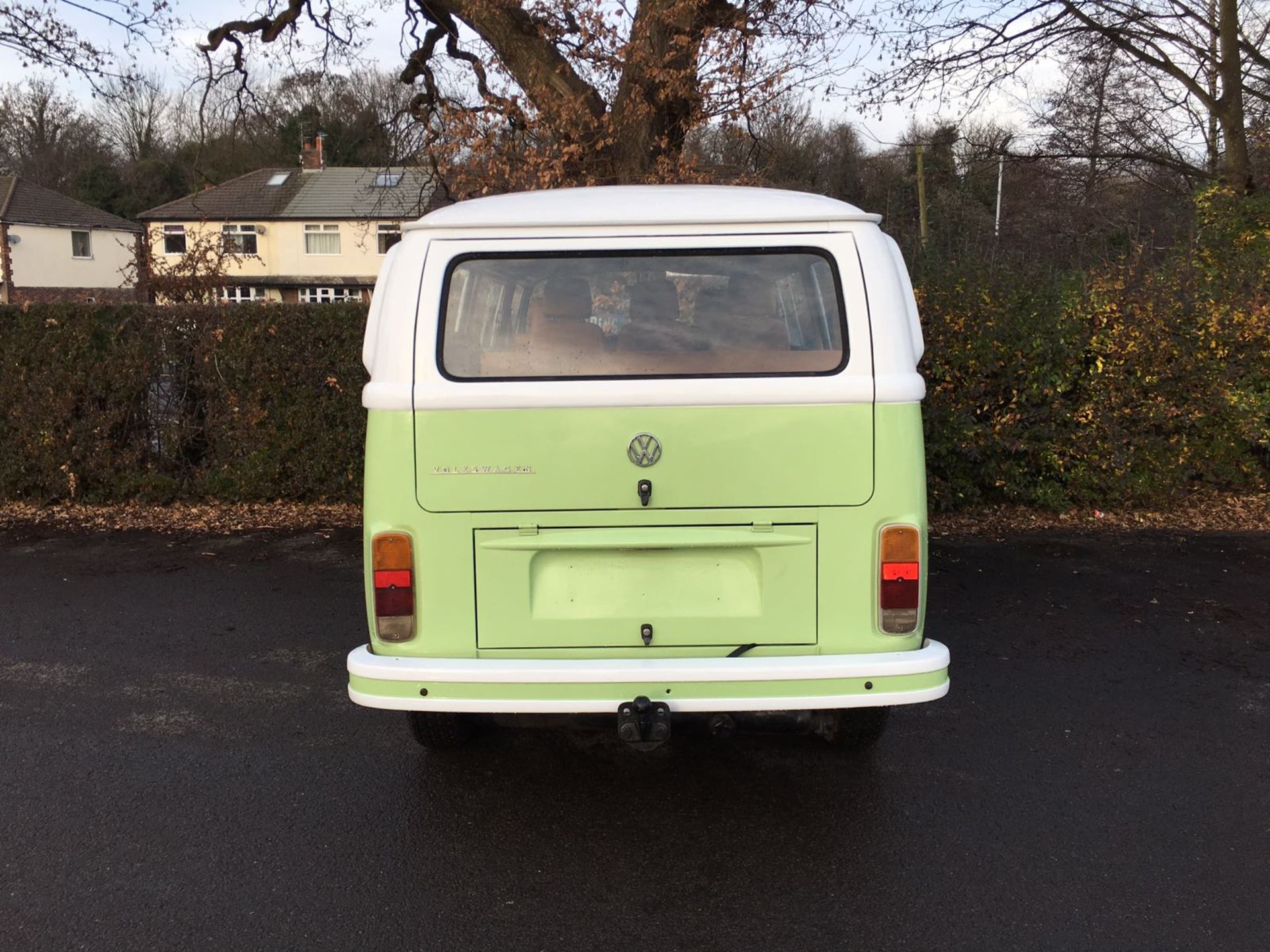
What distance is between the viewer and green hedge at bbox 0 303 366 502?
7.92m

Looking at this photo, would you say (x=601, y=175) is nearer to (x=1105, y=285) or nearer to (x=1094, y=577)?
(x=1105, y=285)

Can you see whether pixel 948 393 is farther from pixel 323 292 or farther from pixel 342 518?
pixel 323 292

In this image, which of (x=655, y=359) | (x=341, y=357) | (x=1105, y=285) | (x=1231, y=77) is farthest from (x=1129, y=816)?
(x=1231, y=77)

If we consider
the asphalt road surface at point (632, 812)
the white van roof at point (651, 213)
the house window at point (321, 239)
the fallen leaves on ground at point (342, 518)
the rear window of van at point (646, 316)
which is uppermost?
the house window at point (321, 239)

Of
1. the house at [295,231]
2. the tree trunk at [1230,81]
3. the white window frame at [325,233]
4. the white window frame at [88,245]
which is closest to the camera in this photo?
the tree trunk at [1230,81]

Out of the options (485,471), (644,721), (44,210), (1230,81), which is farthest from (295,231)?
(644,721)

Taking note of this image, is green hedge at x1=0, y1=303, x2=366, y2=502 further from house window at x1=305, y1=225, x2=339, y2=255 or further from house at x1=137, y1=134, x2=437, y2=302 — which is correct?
house window at x1=305, y1=225, x2=339, y2=255

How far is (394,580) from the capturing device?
3.17m

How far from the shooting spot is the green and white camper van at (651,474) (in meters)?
3.11

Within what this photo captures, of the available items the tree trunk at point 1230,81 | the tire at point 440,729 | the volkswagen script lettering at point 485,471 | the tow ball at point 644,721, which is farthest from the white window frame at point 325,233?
the tow ball at point 644,721

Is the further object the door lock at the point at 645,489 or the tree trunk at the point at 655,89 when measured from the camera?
the tree trunk at the point at 655,89

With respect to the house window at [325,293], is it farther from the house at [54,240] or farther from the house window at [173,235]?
the house at [54,240]

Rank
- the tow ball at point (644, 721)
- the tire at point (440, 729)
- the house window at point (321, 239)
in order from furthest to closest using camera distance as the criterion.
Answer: the house window at point (321, 239) < the tire at point (440, 729) < the tow ball at point (644, 721)

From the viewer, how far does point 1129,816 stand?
11.4 feet
